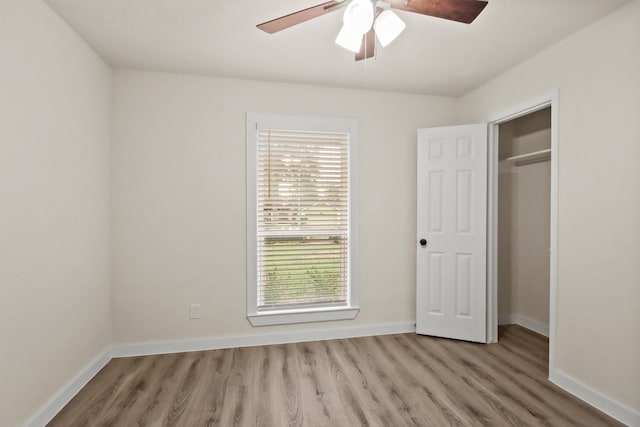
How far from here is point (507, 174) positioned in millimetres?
3678

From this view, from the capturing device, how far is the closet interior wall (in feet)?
11.4

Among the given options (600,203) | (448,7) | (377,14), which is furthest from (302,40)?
(600,203)

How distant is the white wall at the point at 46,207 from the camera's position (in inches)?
66.3

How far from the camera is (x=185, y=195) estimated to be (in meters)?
2.97

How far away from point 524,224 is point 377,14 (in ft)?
9.75

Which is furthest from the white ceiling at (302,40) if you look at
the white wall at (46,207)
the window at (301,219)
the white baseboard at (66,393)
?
the white baseboard at (66,393)

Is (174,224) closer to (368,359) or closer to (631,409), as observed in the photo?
(368,359)

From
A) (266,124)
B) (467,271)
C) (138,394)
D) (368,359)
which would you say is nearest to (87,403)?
(138,394)

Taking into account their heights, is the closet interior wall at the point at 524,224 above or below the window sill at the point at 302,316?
above

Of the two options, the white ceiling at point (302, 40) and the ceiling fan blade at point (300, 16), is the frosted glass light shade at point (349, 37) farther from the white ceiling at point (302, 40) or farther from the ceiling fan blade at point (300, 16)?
the white ceiling at point (302, 40)

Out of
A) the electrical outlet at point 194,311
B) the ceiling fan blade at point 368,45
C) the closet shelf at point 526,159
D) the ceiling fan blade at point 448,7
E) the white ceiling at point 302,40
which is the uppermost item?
the white ceiling at point 302,40

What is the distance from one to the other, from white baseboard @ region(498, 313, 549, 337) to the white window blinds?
190cm

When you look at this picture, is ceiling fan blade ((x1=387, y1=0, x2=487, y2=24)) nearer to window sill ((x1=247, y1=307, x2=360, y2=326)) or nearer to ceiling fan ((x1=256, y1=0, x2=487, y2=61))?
ceiling fan ((x1=256, y1=0, x2=487, y2=61))

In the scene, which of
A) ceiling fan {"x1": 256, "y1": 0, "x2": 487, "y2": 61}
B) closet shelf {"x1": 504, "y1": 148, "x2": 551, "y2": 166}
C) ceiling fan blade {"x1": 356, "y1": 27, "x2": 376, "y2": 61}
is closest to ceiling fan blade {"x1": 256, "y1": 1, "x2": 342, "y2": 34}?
ceiling fan {"x1": 256, "y1": 0, "x2": 487, "y2": 61}
